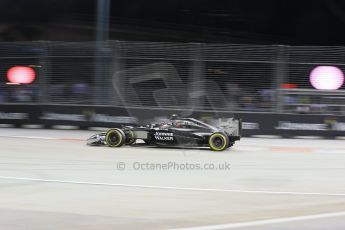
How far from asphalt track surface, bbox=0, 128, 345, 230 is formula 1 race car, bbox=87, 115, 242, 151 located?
10.6 inches

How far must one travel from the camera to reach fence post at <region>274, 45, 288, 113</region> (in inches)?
794

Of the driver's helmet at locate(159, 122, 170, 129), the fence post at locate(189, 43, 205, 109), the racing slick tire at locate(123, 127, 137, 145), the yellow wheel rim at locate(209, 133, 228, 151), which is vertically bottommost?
the yellow wheel rim at locate(209, 133, 228, 151)

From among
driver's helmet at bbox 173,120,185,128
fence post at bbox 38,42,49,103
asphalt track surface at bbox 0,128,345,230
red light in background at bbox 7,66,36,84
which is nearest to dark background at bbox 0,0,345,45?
red light in background at bbox 7,66,36,84

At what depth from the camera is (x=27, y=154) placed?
527 inches

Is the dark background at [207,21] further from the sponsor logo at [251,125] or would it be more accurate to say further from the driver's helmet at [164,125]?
the driver's helmet at [164,125]

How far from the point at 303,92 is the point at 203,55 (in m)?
3.94

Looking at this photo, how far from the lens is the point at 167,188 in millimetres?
8961

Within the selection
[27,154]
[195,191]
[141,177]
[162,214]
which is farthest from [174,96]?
[162,214]

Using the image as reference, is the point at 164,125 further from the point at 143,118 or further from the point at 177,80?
the point at 177,80

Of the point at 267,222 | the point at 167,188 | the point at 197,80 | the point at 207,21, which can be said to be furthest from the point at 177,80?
the point at 267,222

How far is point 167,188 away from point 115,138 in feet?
20.4

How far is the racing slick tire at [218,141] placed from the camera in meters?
14.7

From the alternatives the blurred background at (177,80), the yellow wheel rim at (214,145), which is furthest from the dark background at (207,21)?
the yellow wheel rim at (214,145)

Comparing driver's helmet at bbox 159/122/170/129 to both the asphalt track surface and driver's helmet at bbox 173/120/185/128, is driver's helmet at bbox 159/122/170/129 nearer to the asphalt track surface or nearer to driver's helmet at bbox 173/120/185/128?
driver's helmet at bbox 173/120/185/128
